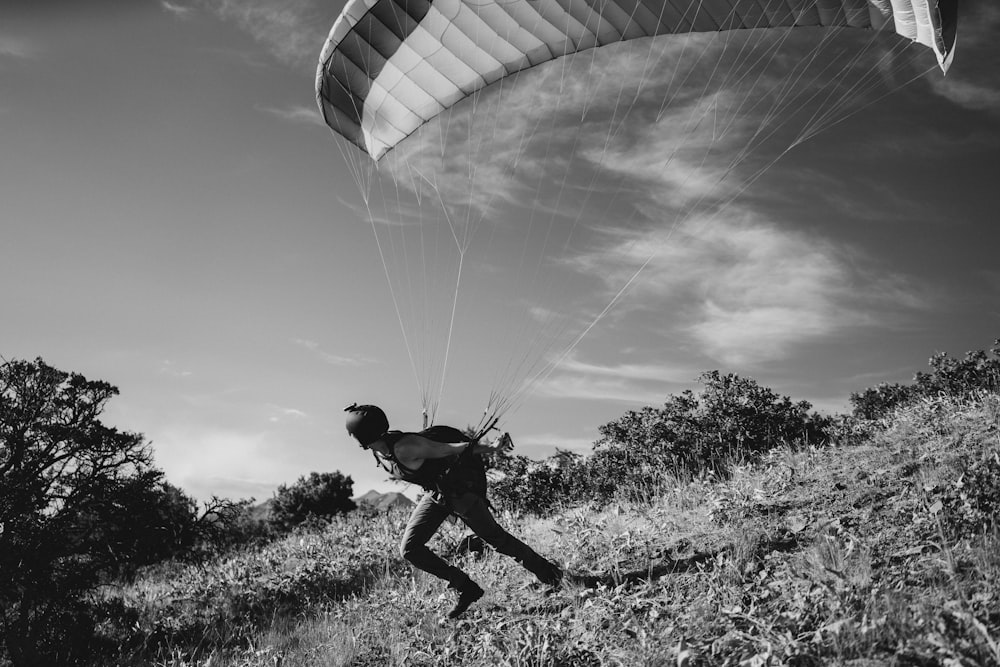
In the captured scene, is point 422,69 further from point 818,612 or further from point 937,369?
point 937,369

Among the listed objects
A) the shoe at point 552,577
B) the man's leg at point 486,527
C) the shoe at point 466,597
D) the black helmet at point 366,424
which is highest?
the black helmet at point 366,424

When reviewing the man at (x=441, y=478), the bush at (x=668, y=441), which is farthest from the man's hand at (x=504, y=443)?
the bush at (x=668, y=441)

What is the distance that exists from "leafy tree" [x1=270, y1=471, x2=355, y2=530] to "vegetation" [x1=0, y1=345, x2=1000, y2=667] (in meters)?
32.7

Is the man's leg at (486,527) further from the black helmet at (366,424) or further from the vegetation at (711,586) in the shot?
the black helmet at (366,424)

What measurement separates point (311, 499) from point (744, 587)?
42931 mm

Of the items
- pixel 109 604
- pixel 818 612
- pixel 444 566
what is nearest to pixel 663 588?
pixel 818 612

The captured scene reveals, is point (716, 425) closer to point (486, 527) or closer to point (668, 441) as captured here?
point (668, 441)

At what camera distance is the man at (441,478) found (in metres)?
4.95

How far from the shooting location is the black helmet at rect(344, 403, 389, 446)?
497 centimetres

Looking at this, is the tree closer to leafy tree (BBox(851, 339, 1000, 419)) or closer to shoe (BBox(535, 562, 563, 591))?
shoe (BBox(535, 562, 563, 591))

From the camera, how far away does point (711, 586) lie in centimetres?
435

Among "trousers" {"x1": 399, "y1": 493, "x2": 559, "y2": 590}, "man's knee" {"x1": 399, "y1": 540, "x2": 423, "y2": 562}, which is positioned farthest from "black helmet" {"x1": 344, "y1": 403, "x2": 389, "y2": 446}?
"man's knee" {"x1": 399, "y1": 540, "x2": 423, "y2": 562}

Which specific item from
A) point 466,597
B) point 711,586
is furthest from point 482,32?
point 711,586

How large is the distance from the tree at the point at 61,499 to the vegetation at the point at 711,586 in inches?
30.8
